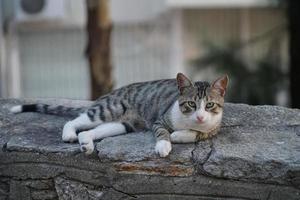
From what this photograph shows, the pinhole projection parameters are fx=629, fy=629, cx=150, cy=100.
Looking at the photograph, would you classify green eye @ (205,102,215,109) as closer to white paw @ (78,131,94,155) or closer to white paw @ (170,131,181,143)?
white paw @ (170,131,181,143)

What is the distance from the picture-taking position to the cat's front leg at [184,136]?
11.3 ft

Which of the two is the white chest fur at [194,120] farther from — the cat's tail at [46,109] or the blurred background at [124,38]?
the blurred background at [124,38]

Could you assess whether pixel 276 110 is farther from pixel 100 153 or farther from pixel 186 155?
pixel 100 153

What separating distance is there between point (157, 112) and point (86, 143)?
54 cm

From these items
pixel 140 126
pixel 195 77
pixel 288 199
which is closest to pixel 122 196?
pixel 140 126

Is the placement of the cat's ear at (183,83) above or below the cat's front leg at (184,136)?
above

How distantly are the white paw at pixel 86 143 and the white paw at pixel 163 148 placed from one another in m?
0.37

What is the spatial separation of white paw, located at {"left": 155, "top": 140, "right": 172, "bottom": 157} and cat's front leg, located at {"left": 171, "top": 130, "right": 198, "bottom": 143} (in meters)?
0.10

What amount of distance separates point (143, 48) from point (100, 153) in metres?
5.87

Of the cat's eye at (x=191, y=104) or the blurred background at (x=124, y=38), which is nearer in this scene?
the cat's eye at (x=191, y=104)

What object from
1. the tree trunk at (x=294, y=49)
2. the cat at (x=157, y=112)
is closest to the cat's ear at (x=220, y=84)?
the cat at (x=157, y=112)

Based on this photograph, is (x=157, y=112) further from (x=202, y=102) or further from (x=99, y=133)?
(x=202, y=102)

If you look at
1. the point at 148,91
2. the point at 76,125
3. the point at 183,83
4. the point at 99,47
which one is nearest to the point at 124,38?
the point at 99,47

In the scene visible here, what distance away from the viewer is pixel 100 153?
3.43 m
